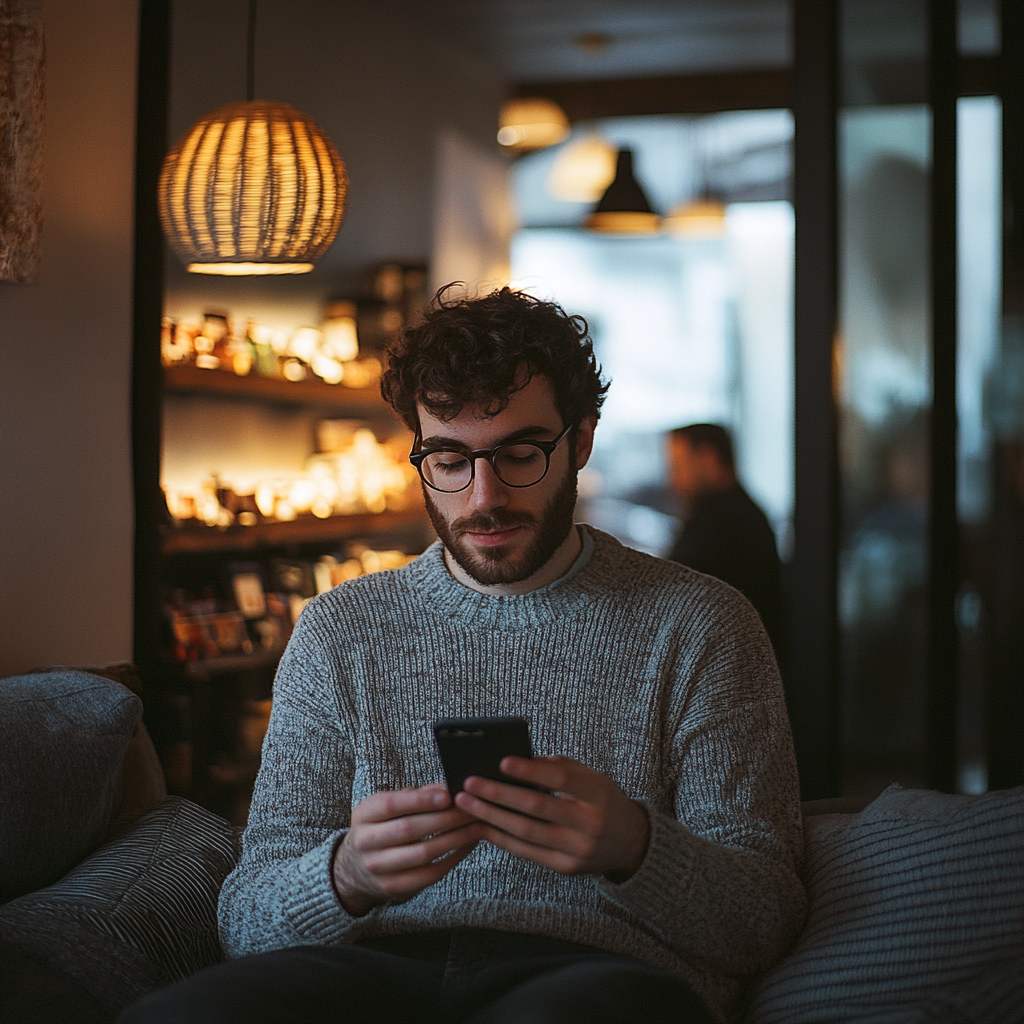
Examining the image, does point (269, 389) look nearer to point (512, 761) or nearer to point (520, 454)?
point (520, 454)

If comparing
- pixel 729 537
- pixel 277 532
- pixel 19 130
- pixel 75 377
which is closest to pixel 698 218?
pixel 729 537

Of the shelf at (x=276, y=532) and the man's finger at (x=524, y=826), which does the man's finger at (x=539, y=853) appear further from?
the shelf at (x=276, y=532)

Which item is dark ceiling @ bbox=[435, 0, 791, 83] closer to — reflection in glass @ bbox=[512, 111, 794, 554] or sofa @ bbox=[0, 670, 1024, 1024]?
reflection in glass @ bbox=[512, 111, 794, 554]

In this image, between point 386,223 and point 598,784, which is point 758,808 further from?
point 386,223

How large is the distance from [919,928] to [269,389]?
2.68 metres

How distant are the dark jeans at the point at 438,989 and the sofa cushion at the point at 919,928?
0.64ft

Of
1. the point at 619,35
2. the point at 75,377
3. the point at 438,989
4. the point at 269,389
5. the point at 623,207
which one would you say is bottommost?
the point at 438,989

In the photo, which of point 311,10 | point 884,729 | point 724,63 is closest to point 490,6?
point 311,10

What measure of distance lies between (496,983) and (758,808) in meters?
0.37

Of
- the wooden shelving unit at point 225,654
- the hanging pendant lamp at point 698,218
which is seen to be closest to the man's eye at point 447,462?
the wooden shelving unit at point 225,654

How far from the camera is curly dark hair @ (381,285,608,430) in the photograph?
1.42m

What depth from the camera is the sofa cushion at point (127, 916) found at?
4.08 feet

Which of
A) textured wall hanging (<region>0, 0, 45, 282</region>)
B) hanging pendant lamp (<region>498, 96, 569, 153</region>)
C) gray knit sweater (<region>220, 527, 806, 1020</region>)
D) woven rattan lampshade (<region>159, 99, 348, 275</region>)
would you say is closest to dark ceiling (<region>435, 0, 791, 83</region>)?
hanging pendant lamp (<region>498, 96, 569, 153</region>)

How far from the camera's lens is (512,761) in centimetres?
107
